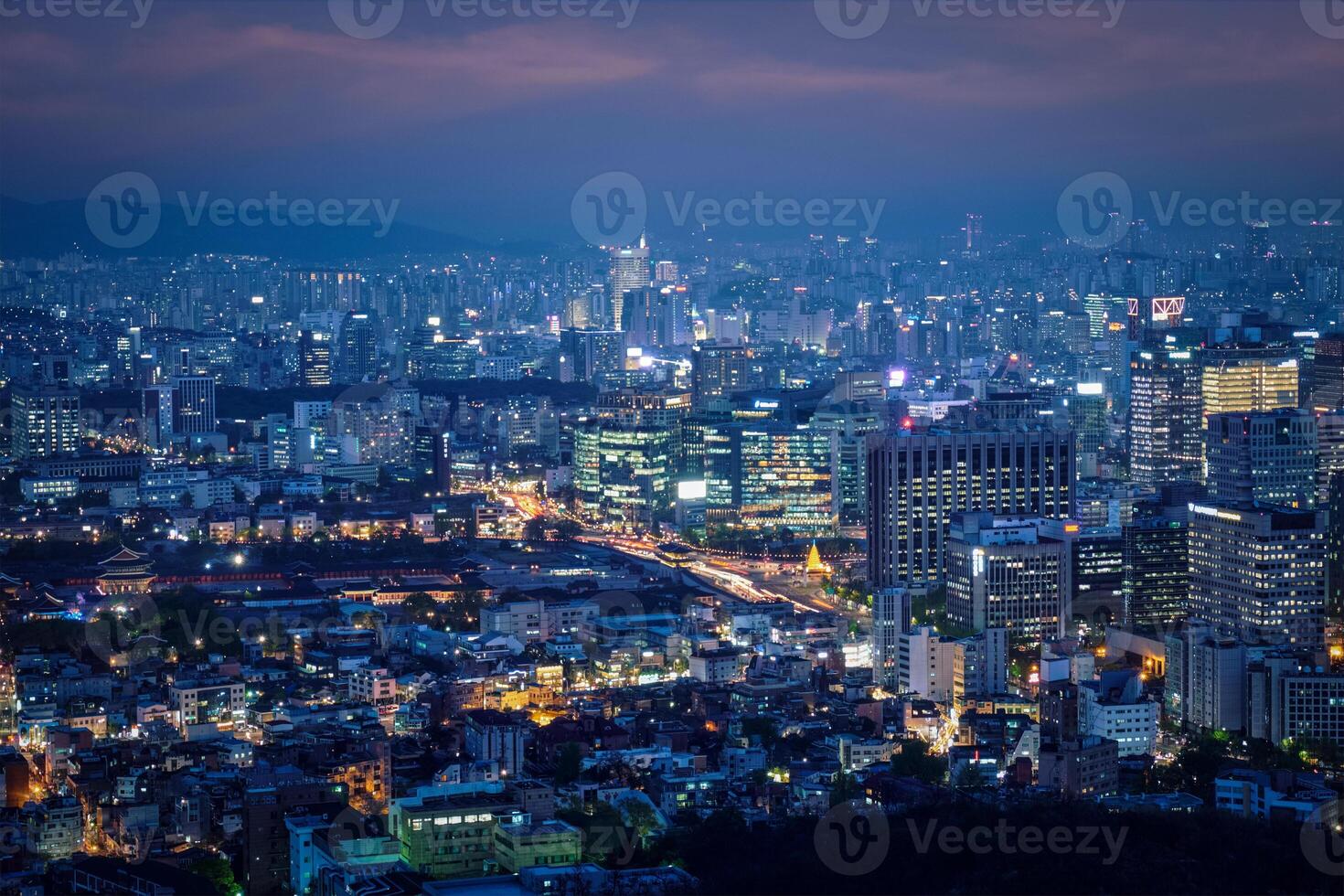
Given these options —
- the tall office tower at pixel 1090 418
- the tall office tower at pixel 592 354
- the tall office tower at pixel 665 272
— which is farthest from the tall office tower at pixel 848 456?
the tall office tower at pixel 665 272

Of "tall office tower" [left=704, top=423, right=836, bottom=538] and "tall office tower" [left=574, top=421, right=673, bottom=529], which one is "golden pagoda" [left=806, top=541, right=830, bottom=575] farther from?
"tall office tower" [left=574, top=421, right=673, bottom=529]

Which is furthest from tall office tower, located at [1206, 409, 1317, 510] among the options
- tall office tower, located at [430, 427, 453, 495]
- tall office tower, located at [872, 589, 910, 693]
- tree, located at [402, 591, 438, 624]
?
tall office tower, located at [430, 427, 453, 495]

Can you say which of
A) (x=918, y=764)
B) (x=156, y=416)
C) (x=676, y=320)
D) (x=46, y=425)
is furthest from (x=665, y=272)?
(x=918, y=764)

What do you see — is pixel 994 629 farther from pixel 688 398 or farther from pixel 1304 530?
pixel 688 398

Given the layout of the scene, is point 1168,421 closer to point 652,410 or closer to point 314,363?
point 652,410

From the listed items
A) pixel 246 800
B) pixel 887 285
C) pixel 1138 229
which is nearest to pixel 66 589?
pixel 246 800

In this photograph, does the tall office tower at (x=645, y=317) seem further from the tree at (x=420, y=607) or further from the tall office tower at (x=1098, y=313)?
the tree at (x=420, y=607)
